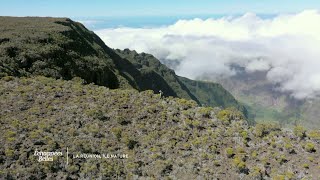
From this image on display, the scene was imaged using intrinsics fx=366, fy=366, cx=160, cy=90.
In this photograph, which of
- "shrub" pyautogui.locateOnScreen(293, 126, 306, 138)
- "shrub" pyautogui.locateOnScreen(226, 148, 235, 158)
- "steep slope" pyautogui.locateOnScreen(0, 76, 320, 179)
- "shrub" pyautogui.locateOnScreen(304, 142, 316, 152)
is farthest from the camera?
"shrub" pyautogui.locateOnScreen(293, 126, 306, 138)

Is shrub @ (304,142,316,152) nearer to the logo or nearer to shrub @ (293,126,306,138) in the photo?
shrub @ (293,126,306,138)

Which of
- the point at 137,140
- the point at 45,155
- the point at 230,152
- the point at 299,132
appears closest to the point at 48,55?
the point at 137,140

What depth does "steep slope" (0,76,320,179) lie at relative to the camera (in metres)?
32.0

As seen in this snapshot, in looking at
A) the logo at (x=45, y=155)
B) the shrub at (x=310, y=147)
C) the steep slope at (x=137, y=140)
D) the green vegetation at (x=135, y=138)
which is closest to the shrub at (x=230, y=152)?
the steep slope at (x=137, y=140)

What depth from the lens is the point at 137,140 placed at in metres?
37.4

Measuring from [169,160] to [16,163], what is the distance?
1336cm

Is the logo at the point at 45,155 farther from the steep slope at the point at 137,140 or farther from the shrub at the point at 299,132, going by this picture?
the shrub at the point at 299,132

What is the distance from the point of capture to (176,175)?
32500mm

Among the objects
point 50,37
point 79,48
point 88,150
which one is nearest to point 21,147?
point 88,150

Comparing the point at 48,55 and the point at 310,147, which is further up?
the point at 48,55

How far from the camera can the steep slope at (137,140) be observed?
3203 cm

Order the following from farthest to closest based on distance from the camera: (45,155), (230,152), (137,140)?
(137,140) < (230,152) < (45,155)

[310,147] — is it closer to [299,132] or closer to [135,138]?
[299,132]

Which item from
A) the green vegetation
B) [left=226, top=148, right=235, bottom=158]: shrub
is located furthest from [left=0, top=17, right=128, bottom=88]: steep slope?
[left=226, top=148, right=235, bottom=158]: shrub
